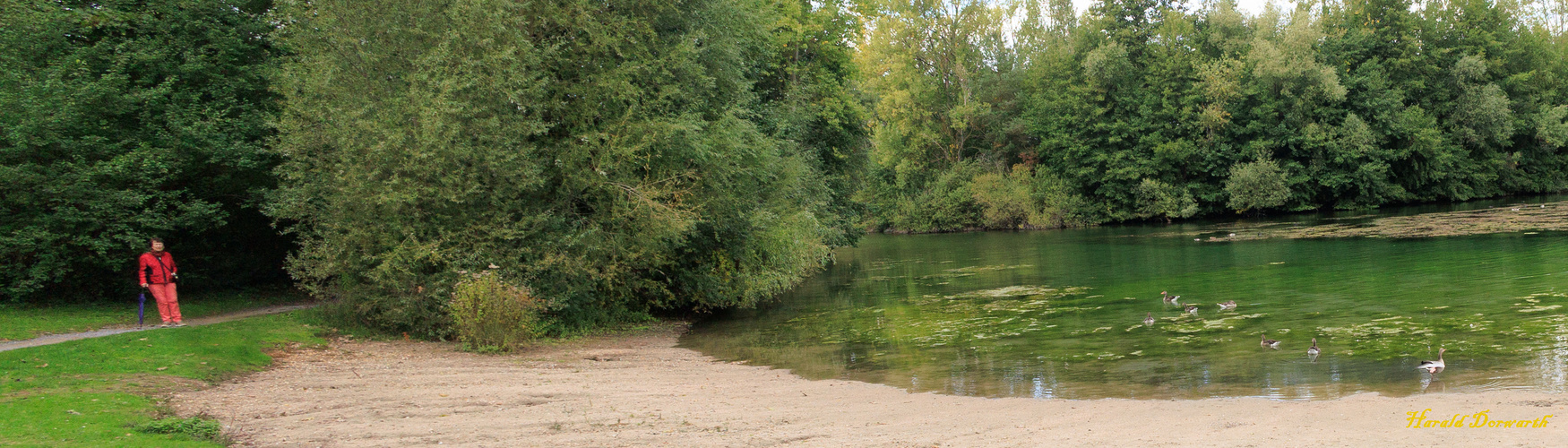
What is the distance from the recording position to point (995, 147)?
74438 mm

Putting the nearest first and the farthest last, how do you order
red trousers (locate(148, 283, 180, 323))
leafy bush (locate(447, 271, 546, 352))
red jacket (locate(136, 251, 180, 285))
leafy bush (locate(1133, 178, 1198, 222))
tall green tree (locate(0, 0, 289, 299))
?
leafy bush (locate(447, 271, 546, 352))
red jacket (locate(136, 251, 180, 285))
red trousers (locate(148, 283, 180, 323))
tall green tree (locate(0, 0, 289, 299))
leafy bush (locate(1133, 178, 1198, 222))

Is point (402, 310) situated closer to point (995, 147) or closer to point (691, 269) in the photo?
point (691, 269)

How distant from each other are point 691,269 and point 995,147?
54502 mm

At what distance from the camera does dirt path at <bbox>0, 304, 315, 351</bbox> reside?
16027 millimetres

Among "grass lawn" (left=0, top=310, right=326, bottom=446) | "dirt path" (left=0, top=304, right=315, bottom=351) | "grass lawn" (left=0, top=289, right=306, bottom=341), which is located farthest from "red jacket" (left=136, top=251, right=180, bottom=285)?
"grass lawn" (left=0, top=310, right=326, bottom=446)

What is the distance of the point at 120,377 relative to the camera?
1227cm

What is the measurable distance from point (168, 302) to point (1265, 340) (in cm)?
2040

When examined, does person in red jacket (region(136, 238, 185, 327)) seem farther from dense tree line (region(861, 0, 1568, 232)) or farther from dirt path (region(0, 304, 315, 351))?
dense tree line (region(861, 0, 1568, 232))

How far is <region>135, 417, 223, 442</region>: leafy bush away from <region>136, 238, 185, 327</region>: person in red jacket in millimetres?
10336

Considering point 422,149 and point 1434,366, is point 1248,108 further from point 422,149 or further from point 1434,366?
point 422,149

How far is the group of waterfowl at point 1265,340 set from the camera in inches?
476

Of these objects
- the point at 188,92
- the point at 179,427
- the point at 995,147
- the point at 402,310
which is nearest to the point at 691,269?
the point at 402,310
